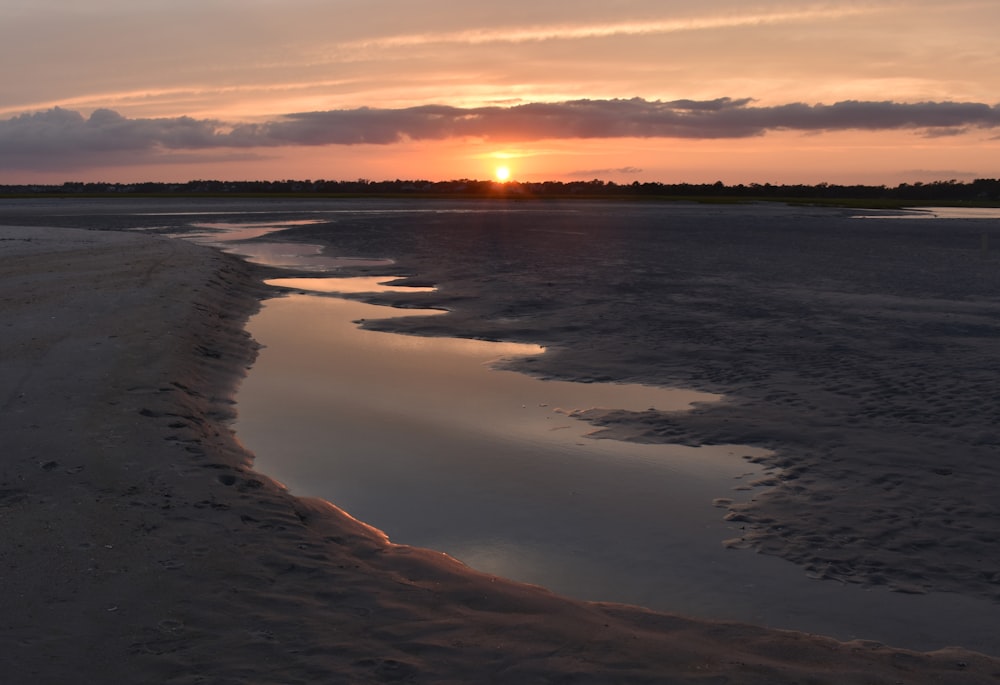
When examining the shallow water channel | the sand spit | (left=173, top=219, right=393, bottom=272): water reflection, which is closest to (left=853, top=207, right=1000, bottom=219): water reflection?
the sand spit

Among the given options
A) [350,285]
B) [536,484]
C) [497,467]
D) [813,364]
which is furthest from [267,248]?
[536,484]

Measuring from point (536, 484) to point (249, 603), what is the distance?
370cm

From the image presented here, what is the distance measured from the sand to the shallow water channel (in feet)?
1.69

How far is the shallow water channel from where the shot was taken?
6188mm

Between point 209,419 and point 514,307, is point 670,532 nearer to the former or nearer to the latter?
point 209,419

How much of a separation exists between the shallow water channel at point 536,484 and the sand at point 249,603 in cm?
51

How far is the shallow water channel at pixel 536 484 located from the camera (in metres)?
6.19

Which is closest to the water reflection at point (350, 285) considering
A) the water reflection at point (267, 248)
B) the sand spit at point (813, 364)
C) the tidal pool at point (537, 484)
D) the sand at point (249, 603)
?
the sand spit at point (813, 364)

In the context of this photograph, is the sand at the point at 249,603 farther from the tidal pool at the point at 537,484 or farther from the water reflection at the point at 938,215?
the water reflection at the point at 938,215

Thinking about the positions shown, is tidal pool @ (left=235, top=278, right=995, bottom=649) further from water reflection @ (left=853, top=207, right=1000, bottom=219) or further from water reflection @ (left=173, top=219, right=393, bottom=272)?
water reflection @ (left=853, top=207, right=1000, bottom=219)

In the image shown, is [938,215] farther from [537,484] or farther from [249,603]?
[249,603]

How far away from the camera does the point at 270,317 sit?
2002 cm

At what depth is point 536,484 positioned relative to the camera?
8.80 m

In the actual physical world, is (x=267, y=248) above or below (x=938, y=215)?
below
